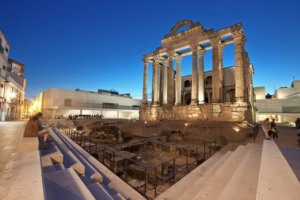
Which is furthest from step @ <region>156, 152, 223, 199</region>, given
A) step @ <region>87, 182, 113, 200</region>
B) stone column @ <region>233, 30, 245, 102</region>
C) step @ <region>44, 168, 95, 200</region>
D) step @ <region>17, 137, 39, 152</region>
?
stone column @ <region>233, 30, 245, 102</region>

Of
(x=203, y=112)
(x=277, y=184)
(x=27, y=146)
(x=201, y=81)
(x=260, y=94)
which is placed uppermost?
(x=260, y=94)

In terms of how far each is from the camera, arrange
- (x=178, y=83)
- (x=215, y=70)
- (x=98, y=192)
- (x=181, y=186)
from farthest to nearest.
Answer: (x=178, y=83) < (x=215, y=70) < (x=181, y=186) < (x=98, y=192)

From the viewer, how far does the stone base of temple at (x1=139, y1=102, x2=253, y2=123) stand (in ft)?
46.8

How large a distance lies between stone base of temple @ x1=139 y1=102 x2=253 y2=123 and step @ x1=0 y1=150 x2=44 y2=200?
15.7 metres

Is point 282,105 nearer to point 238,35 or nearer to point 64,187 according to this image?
point 238,35

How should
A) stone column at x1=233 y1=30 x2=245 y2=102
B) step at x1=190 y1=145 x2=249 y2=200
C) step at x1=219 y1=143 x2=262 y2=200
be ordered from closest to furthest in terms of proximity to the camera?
step at x1=219 y1=143 x2=262 y2=200 → step at x1=190 y1=145 x2=249 y2=200 → stone column at x1=233 y1=30 x2=245 y2=102

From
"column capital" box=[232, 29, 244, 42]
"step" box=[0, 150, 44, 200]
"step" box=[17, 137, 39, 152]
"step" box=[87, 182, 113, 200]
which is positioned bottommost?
"step" box=[87, 182, 113, 200]

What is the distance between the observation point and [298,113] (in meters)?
27.2

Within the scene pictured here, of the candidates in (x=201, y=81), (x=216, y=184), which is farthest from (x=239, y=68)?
(x=216, y=184)

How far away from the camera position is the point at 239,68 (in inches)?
593

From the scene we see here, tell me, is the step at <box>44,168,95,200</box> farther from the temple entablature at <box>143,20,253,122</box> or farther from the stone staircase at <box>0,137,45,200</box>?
the temple entablature at <box>143,20,253,122</box>

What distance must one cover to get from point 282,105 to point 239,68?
23215 mm

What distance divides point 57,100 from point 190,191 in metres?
→ 29.1

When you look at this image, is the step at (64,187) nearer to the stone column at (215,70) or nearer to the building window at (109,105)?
the stone column at (215,70)
